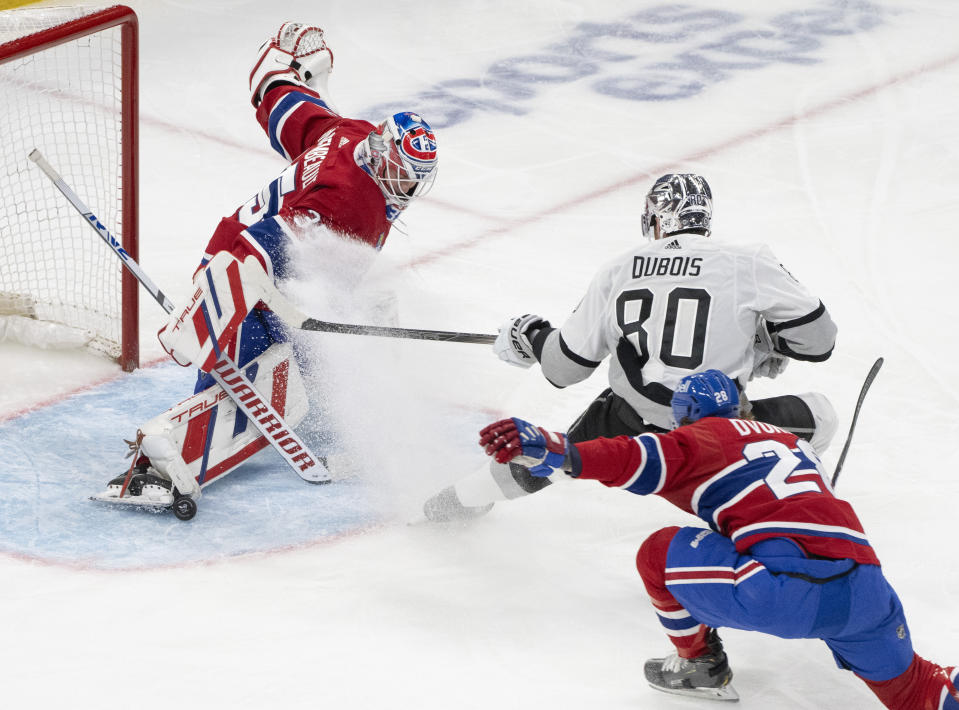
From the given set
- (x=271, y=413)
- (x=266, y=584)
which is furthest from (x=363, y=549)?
(x=271, y=413)

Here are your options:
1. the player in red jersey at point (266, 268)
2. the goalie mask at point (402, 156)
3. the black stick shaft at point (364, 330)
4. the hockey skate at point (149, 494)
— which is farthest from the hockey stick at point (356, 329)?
the hockey skate at point (149, 494)

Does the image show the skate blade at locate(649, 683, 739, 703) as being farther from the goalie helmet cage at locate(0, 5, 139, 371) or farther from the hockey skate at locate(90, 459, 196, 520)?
the goalie helmet cage at locate(0, 5, 139, 371)

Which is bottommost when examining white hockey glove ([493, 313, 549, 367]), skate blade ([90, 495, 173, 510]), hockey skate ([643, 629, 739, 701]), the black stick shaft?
hockey skate ([643, 629, 739, 701])

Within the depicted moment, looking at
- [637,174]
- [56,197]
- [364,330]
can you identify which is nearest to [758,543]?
[364,330]

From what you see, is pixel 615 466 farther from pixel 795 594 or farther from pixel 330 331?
pixel 330 331

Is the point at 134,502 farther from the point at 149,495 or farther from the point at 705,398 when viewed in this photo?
the point at 705,398

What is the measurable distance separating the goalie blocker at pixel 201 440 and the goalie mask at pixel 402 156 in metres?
0.55

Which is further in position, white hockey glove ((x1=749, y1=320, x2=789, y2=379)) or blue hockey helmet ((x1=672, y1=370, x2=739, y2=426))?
white hockey glove ((x1=749, y1=320, x2=789, y2=379))

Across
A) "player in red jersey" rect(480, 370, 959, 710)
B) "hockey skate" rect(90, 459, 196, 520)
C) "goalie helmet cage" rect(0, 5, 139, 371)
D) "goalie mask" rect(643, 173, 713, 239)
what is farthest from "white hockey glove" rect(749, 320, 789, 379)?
"goalie helmet cage" rect(0, 5, 139, 371)

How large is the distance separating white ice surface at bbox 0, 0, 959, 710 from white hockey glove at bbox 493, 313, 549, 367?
44 centimetres

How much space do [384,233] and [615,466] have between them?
1211mm

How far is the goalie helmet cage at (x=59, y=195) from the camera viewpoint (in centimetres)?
345

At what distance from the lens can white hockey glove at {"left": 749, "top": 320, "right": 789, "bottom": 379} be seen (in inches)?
101

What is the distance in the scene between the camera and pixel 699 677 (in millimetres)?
2217
